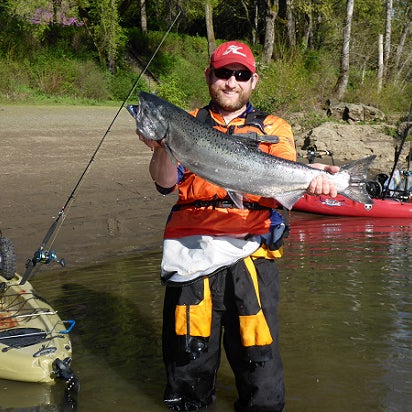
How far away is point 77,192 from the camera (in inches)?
481

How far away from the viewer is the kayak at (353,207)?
44.1ft

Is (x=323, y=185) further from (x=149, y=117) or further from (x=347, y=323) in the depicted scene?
(x=347, y=323)

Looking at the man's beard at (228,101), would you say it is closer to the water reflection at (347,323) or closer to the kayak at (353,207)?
the water reflection at (347,323)

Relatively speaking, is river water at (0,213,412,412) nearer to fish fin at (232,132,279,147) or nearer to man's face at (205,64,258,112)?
fish fin at (232,132,279,147)

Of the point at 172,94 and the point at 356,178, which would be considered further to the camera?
the point at 172,94

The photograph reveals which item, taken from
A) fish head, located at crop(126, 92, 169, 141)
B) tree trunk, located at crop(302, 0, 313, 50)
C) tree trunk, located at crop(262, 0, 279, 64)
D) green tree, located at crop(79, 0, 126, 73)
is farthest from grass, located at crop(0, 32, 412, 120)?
fish head, located at crop(126, 92, 169, 141)

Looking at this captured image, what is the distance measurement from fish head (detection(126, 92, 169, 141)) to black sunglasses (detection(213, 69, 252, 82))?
70cm

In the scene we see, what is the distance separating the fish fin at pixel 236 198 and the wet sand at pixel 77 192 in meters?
5.58

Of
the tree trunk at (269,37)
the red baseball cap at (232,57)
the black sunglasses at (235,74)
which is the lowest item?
the tree trunk at (269,37)

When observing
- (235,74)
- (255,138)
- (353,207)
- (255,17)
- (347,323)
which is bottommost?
(353,207)

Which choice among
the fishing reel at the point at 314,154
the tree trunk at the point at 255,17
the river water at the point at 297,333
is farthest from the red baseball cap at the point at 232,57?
the tree trunk at the point at 255,17

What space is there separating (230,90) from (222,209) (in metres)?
0.67

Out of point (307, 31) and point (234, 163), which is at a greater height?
point (234, 163)

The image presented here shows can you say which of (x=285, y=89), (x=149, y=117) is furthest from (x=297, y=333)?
(x=285, y=89)
